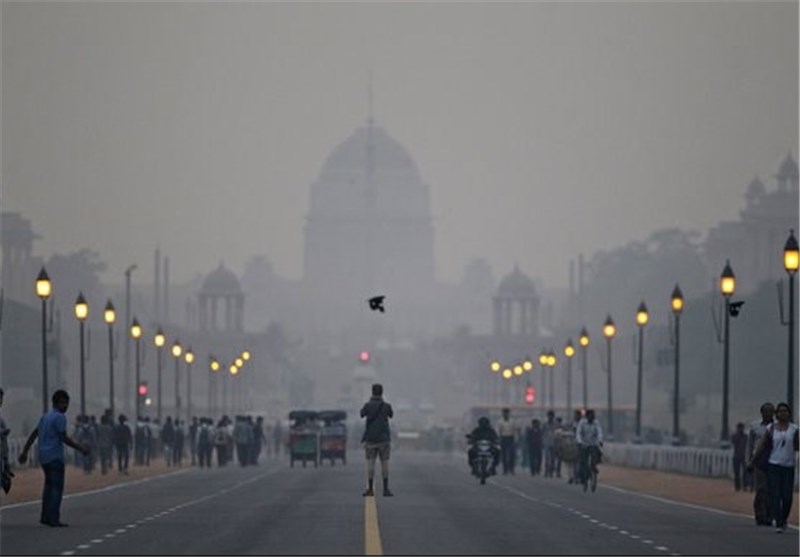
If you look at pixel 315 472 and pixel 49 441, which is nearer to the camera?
pixel 49 441

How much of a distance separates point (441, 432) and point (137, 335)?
5921 cm

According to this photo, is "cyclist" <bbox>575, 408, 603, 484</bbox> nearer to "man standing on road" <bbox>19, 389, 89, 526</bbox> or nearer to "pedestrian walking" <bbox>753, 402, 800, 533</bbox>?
"pedestrian walking" <bbox>753, 402, 800, 533</bbox>

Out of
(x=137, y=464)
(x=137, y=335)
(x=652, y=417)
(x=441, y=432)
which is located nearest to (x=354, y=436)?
(x=441, y=432)

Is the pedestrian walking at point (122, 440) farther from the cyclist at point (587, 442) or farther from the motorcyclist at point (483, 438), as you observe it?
the cyclist at point (587, 442)

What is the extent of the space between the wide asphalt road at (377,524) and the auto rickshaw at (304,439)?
102 ft

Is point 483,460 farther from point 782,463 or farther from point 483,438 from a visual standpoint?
point 782,463

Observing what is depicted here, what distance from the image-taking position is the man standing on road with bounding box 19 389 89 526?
152 ft

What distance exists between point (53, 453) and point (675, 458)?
4376 cm

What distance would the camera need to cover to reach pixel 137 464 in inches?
3829

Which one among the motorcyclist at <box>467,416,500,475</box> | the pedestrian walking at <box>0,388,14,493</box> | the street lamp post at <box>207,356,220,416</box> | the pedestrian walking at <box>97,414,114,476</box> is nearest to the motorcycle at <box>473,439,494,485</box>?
the motorcyclist at <box>467,416,500,475</box>

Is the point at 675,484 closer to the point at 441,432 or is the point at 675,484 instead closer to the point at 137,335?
the point at 137,335

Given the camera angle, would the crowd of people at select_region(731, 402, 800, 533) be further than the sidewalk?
No

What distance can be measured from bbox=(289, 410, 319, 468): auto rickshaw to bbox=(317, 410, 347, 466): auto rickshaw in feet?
2.93

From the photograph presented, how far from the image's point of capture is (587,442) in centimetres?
7119
